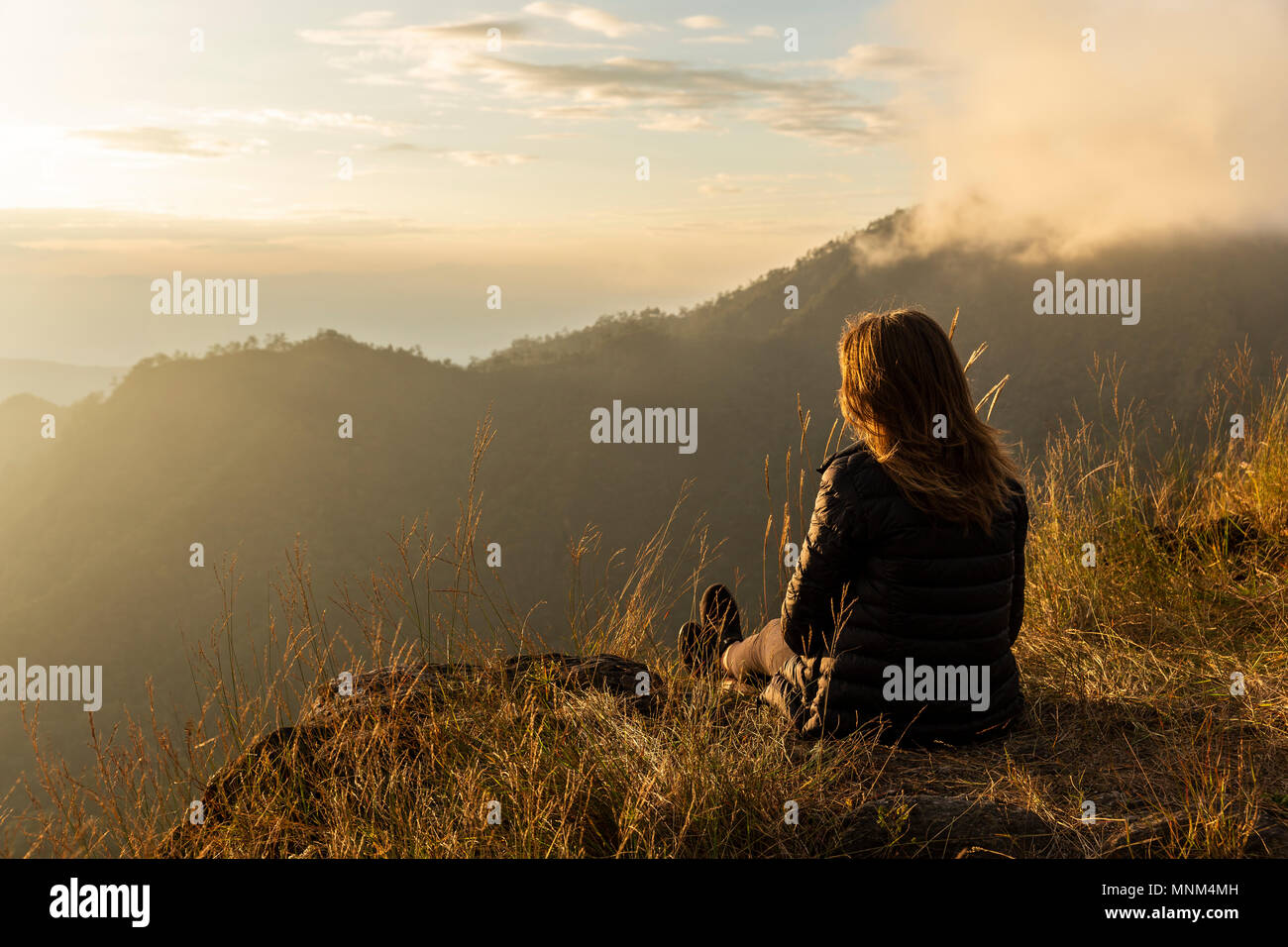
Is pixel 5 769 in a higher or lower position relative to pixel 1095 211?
lower

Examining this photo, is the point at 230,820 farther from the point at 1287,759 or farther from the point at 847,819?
the point at 1287,759

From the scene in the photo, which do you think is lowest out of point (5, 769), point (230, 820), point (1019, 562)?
point (5, 769)

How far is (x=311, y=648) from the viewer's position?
2.93 meters

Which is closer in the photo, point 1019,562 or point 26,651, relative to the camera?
point 1019,562

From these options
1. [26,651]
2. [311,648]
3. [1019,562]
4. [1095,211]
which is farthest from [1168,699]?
[1095,211]

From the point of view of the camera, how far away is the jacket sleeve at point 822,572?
7.44 feet

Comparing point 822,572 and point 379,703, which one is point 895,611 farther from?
point 379,703

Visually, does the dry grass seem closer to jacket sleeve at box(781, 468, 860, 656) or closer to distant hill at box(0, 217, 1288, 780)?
jacket sleeve at box(781, 468, 860, 656)

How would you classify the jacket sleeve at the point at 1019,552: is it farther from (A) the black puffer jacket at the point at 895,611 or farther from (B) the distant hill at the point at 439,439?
(B) the distant hill at the point at 439,439

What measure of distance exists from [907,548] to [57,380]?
58326 millimetres

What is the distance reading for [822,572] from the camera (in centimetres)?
231

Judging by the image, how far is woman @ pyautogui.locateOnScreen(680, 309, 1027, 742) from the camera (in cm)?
226

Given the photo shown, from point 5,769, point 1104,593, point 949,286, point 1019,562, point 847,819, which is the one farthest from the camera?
point 949,286

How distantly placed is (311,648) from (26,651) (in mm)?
39317
